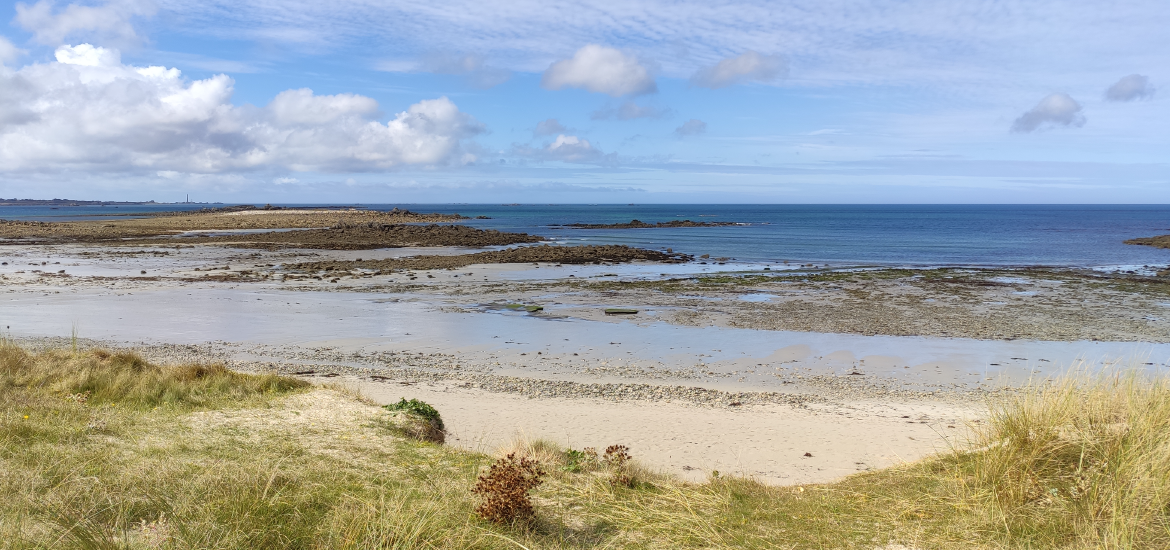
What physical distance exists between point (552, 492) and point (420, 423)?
10.4 ft

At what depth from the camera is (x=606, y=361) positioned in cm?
1465

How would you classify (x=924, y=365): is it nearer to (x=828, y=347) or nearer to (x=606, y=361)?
(x=828, y=347)

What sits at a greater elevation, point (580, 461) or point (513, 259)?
point (513, 259)

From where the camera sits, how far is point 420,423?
9109 mm

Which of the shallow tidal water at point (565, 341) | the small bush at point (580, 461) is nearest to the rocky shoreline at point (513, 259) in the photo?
the shallow tidal water at point (565, 341)

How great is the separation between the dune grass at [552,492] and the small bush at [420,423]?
0.58 m

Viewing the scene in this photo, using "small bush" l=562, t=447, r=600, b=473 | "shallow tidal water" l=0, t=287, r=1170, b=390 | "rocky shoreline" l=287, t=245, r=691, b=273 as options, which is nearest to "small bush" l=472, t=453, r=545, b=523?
"small bush" l=562, t=447, r=600, b=473

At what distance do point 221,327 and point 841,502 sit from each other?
1661 centimetres

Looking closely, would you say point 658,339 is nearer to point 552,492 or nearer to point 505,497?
point 552,492

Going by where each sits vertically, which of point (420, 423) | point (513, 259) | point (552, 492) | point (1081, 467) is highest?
point (1081, 467)

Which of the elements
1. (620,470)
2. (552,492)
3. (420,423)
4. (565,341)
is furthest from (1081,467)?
(565,341)

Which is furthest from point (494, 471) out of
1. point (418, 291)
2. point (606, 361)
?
point (418, 291)

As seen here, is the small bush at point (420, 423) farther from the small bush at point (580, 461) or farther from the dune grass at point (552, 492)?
the small bush at point (580, 461)

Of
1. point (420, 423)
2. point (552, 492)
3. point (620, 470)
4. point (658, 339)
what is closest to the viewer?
point (552, 492)
